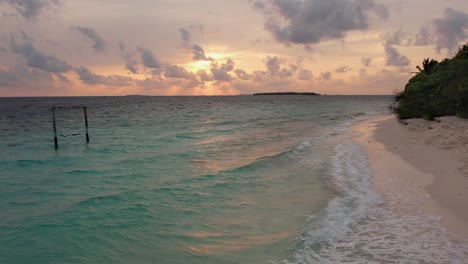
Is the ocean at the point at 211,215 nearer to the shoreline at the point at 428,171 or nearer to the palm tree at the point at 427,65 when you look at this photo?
the shoreline at the point at 428,171

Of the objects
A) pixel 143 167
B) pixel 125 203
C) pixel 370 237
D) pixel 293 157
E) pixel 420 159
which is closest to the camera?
pixel 370 237

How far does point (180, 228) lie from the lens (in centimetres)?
903

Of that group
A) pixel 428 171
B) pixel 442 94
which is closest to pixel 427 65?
pixel 442 94

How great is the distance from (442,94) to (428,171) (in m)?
16.6

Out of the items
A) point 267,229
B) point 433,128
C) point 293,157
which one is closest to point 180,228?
point 267,229

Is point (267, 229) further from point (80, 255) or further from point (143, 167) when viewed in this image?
point (143, 167)

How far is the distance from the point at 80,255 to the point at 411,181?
1042cm

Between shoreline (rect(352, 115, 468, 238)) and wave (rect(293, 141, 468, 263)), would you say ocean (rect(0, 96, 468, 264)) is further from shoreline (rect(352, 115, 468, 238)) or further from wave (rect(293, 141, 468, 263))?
shoreline (rect(352, 115, 468, 238))

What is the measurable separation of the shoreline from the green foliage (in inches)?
86.4

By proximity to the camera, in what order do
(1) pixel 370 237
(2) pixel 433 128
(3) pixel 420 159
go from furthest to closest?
(2) pixel 433 128 < (3) pixel 420 159 < (1) pixel 370 237

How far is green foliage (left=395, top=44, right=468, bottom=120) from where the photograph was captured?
23484 mm

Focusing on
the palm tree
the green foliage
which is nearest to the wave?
the green foliage

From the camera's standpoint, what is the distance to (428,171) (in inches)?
512

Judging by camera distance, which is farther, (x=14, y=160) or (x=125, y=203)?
(x=14, y=160)
